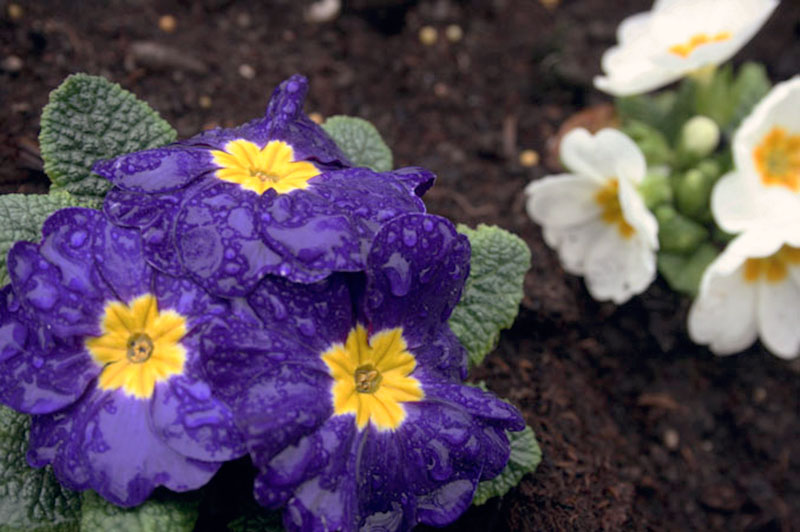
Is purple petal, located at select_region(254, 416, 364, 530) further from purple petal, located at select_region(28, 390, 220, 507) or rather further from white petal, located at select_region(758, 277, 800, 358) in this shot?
white petal, located at select_region(758, 277, 800, 358)

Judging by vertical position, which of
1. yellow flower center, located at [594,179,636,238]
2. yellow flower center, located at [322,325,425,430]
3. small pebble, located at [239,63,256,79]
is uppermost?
yellow flower center, located at [322,325,425,430]

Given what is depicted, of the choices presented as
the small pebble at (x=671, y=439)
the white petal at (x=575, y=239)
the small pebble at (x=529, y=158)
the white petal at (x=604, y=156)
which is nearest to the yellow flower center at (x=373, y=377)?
the white petal at (x=604, y=156)

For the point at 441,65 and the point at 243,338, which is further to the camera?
the point at 441,65

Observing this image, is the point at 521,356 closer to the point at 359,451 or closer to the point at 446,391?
the point at 446,391

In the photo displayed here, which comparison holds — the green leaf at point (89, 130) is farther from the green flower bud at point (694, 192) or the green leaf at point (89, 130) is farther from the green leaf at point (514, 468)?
the green flower bud at point (694, 192)

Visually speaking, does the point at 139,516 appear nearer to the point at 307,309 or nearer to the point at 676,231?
the point at 307,309

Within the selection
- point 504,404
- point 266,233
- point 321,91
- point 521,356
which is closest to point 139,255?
point 266,233

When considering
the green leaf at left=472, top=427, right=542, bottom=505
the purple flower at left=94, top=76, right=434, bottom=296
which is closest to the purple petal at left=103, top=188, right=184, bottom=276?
the purple flower at left=94, top=76, right=434, bottom=296

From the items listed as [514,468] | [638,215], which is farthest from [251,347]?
[638,215]
